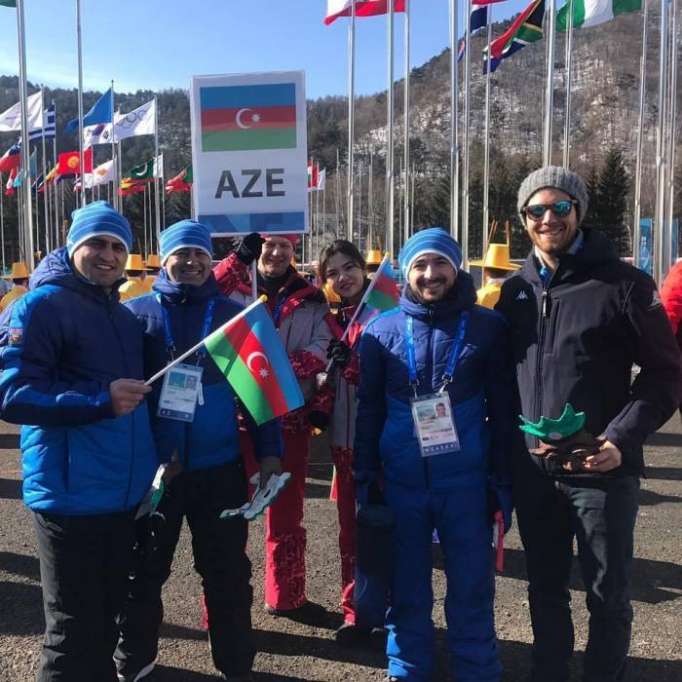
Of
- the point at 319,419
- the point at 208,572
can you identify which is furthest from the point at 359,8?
the point at 208,572

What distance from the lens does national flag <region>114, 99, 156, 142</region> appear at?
2411cm

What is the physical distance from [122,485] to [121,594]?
0.50 metres

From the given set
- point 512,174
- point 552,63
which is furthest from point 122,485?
point 512,174

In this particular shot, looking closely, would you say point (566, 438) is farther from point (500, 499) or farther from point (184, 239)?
point (184, 239)

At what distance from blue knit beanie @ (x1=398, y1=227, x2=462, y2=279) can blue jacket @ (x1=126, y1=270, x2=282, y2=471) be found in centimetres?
86

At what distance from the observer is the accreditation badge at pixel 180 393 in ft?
9.92

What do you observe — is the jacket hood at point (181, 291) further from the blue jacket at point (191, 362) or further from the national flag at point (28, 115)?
the national flag at point (28, 115)

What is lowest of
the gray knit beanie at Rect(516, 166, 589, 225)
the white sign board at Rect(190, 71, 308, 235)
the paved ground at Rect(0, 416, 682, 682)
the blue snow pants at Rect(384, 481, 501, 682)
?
the paved ground at Rect(0, 416, 682, 682)

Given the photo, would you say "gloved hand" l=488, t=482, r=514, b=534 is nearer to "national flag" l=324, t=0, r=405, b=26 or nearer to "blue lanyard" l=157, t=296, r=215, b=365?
"blue lanyard" l=157, t=296, r=215, b=365

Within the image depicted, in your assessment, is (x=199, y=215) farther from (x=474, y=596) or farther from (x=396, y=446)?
(x=474, y=596)

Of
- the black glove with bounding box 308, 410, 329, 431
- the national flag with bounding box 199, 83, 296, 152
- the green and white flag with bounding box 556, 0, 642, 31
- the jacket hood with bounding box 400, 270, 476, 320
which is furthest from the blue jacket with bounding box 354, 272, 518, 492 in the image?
the green and white flag with bounding box 556, 0, 642, 31

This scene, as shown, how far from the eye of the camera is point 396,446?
10.2 feet

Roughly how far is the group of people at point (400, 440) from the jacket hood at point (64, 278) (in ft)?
0.03

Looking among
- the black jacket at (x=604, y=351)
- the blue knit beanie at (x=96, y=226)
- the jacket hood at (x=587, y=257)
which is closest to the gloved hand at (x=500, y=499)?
the black jacket at (x=604, y=351)
